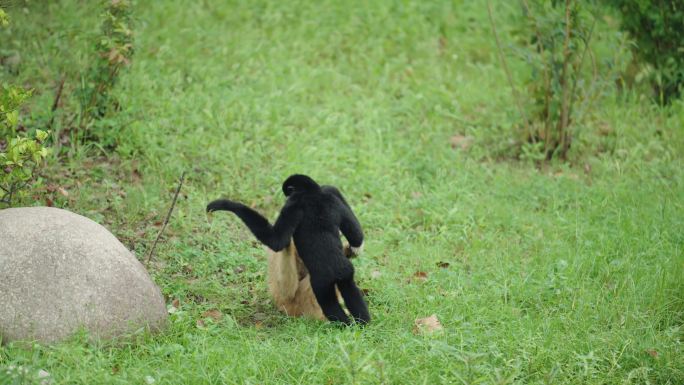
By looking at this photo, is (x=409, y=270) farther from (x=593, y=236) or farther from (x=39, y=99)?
(x=39, y=99)

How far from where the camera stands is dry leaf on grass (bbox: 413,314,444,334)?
16.6 feet

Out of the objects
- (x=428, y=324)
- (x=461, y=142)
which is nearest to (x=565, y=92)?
(x=461, y=142)

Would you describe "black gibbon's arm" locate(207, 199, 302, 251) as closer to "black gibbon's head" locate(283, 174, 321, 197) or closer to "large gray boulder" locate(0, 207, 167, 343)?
"black gibbon's head" locate(283, 174, 321, 197)

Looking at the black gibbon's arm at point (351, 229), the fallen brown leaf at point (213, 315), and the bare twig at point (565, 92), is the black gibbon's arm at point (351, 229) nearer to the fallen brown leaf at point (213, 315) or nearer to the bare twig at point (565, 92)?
the fallen brown leaf at point (213, 315)

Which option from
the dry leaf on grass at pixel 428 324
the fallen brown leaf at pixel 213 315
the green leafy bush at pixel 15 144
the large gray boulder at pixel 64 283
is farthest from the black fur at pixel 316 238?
the green leafy bush at pixel 15 144

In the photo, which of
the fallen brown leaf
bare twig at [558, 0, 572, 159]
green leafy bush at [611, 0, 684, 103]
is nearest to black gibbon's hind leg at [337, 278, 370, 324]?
the fallen brown leaf

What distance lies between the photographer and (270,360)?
4547 mm

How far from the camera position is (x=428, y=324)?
5.22 meters

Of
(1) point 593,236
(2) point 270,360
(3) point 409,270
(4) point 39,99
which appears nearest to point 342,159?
(3) point 409,270

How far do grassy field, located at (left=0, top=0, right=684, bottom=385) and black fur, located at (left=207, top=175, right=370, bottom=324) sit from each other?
196mm

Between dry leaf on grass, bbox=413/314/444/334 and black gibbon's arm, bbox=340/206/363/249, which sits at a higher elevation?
black gibbon's arm, bbox=340/206/363/249

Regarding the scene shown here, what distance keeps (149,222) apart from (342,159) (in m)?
2.22

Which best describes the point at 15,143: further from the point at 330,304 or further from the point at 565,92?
the point at 565,92

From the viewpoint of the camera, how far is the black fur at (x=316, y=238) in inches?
204
